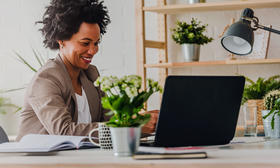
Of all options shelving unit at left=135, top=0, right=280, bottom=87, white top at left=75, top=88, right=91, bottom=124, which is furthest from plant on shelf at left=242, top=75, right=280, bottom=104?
white top at left=75, top=88, right=91, bottom=124

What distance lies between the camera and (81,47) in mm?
2268

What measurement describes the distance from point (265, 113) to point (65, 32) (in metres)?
1.14

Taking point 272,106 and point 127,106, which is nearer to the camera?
point 127,106

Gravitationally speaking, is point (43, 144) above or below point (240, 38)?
below

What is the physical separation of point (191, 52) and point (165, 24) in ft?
1.43

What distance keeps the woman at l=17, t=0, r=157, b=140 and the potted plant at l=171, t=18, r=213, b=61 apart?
0.67 metres

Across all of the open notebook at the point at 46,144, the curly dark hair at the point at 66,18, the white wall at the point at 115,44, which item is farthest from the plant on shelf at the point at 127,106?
the white wall at the point at 115,44

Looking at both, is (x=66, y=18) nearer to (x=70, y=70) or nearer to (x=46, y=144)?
(x=70, y=70)

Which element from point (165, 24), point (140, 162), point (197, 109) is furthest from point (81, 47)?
point (140, 162)

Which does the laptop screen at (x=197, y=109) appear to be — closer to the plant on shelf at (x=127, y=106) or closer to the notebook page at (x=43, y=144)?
the plant on shelf at (x=127, y=106)

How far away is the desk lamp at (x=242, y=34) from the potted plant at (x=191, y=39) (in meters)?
1.21

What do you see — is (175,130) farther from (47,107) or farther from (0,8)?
(0,8)

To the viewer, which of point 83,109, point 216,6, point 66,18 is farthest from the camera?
point 216,6

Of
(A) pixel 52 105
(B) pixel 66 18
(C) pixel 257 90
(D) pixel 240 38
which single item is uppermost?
(B) pixel 66 18
